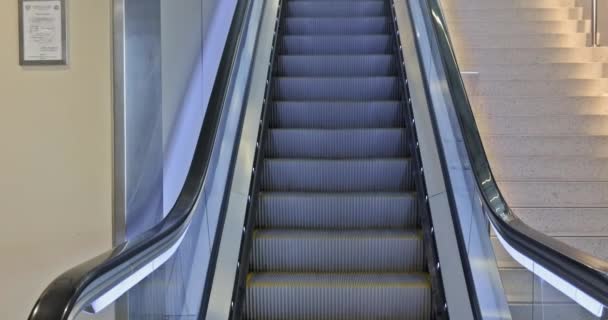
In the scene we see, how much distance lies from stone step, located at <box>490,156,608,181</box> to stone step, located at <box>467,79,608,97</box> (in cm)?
83

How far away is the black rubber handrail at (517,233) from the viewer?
1.58 metres

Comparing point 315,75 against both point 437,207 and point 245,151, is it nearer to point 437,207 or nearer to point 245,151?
point 245,151

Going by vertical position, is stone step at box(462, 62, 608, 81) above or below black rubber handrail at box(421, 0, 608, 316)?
above

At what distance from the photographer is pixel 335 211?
12.9 ft

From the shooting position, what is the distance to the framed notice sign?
2.83 metres

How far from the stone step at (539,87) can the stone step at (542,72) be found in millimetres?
78

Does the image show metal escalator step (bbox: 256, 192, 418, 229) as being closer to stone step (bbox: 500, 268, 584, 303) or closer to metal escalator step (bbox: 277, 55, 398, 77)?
stone step (bbox: 500, 268, 584, 303)

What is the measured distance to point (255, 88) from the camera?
4656 mm

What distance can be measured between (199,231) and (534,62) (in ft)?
11.6

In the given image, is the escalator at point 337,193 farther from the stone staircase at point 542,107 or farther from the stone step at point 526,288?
the stone step at point 526,288

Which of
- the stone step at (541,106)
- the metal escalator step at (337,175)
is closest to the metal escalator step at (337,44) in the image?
the stone step at (541,106)

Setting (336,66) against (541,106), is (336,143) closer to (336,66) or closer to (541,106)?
(336,66)

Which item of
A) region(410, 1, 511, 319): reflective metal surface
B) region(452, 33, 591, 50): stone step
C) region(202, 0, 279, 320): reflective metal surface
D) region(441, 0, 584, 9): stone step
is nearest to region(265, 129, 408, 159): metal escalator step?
region(202, 0, 279, 320): reflective metal surface

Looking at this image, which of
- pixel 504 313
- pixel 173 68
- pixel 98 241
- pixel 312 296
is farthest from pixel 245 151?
pixel 504 313
